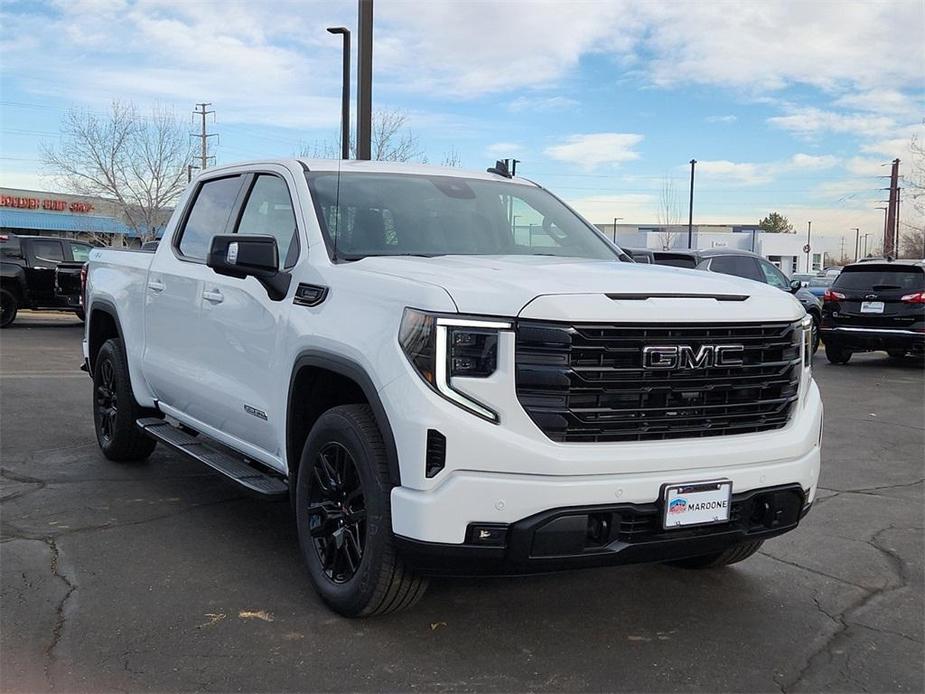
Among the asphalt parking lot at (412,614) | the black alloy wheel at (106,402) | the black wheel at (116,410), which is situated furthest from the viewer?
the black alloy wheel at (106,402)

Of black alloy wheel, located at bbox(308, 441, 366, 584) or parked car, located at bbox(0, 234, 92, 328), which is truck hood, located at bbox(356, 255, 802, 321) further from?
parked car, located at bbox(0, 234, 92, 328)

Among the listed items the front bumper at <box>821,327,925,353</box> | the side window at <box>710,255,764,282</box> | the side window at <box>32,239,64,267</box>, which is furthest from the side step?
the side window at <box>32,239,64,267</box>

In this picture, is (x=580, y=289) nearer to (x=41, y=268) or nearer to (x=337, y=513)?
(x=337, y=513)

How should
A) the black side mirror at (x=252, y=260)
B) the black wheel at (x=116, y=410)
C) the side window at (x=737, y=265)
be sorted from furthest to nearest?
the side window at (x=737, y=265), the black wheel at (x=116, y=410), the black side mirror at (x=252, y=260)

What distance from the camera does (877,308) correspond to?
45.2 feet

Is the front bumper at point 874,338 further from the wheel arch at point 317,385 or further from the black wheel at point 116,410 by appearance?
the wheel arch at point 317,385

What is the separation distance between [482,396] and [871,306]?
12437mm

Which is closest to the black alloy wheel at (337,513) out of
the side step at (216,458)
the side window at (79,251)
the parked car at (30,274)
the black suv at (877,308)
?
the side step at (216,458)

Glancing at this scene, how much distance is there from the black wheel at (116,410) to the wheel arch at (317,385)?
2514 mm

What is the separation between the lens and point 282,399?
4.03m

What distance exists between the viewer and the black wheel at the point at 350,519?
131 inches

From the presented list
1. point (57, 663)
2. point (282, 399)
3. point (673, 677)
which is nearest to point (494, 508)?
point (673, 677)

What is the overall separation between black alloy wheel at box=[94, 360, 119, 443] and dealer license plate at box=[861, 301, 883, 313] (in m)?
11.5

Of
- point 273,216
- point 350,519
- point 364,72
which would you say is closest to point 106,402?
point 273,216
